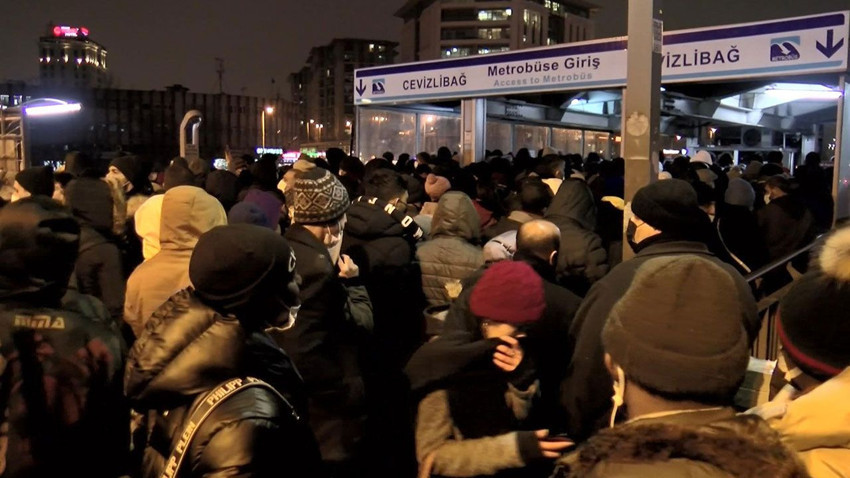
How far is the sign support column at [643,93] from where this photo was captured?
4.55 meters

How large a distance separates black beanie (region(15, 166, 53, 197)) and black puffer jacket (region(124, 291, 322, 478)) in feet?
15.3

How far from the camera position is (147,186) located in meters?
6.88

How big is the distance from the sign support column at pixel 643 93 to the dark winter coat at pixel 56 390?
10.7ft

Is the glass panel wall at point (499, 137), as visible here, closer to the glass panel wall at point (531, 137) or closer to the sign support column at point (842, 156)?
the glass panel wall at point (531, 137)

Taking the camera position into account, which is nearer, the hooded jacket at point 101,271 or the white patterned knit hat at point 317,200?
the white patterned knit hat at point 317,200

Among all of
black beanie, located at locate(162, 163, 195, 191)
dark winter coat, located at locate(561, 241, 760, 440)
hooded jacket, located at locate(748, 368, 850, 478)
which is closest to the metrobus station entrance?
dark winter coat, located at locate(561, 241, 760, 440)

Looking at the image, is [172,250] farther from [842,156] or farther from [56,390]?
[842,156]

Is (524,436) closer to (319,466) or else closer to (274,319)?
(319,466)

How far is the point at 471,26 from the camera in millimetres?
123062

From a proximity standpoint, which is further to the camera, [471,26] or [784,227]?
[471,26]

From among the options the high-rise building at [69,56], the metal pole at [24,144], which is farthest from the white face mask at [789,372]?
the high-rise building at [69,56]

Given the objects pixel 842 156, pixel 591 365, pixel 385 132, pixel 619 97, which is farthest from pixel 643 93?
pixel 385 132

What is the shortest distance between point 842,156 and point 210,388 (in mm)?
8192

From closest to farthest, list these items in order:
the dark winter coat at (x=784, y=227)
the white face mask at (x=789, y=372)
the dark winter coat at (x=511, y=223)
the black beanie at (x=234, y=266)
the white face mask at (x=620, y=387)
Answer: the white face mask at (x=620, y=387), the white face mask at (x=789, y=372), the black beanie at (x=234, y=266), the dark winter coat at (x=511, y=223), the dark winter coat at (x=784, y=227)
